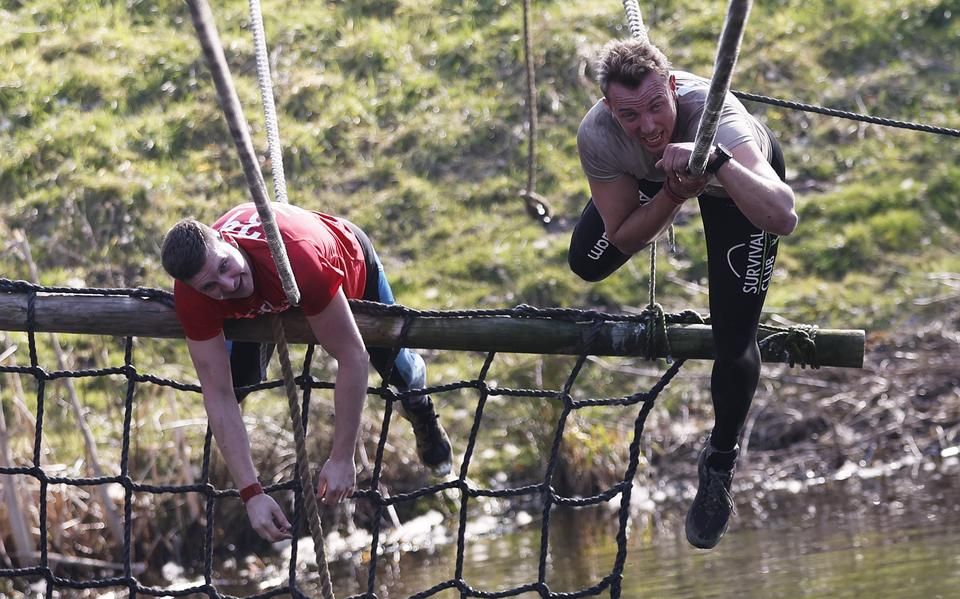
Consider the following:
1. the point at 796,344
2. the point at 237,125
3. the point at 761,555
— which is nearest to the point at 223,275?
the point at 237,125

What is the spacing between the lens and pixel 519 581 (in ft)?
18.3

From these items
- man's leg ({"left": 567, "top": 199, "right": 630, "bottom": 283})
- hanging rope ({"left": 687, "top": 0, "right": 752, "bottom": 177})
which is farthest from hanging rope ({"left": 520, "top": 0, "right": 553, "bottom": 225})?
hanging rope ({"left": 687, "top": 0, "right": 752, "bottom": 177})

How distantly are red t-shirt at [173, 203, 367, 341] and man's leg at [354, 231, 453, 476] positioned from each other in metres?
0.41

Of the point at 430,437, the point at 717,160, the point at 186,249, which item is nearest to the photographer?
the point at 717,160

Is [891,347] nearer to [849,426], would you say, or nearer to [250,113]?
[849,426]

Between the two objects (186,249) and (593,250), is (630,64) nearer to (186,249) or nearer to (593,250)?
(593,250)

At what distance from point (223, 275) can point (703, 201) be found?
1251 mm

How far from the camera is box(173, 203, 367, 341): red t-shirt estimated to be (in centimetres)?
358

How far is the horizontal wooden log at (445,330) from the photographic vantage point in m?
3.79

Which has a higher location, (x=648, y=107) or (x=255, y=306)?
(x=648, y=107)

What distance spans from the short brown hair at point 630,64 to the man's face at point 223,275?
3.23ft

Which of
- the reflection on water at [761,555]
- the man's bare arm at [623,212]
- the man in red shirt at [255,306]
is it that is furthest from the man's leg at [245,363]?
the reflection on water at [761,555]

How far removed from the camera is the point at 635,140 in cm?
378

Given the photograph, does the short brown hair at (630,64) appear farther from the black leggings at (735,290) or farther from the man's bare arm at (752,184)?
the black leggings at (735,290)
